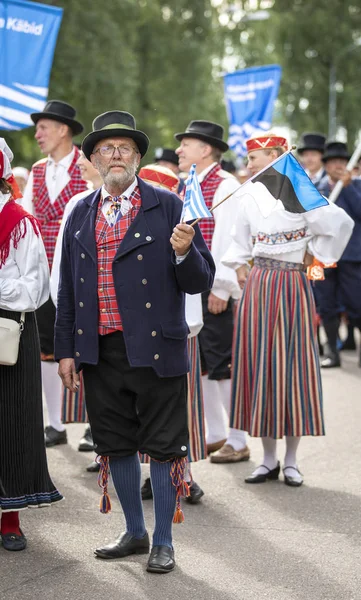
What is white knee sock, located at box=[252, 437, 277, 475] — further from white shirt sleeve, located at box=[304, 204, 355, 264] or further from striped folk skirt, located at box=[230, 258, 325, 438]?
white shirt sleeve, located at box=[304, 204, 355, 264]

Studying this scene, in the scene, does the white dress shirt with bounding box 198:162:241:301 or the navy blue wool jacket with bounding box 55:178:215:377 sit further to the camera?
the white dress shirt with bounding box 198:162:241:301

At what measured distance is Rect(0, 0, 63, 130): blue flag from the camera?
7.97 meters

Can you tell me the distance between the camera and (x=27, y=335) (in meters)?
5.22

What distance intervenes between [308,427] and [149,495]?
3.54 feet

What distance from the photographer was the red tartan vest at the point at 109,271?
4762mm

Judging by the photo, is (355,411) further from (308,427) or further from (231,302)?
(308,427)

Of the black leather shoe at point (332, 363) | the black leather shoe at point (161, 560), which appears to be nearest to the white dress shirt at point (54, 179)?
the black leather shoe at point (161, 560)

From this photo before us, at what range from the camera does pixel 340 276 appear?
11.4 m

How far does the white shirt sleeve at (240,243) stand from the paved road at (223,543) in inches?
53.6

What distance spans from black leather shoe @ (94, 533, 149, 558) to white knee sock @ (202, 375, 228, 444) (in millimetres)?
2332

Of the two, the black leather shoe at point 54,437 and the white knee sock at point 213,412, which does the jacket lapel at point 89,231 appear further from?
the black leather shoe at point 54,437

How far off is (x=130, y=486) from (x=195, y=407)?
4.38 feet

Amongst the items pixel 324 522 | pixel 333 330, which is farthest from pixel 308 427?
pixel 333 330

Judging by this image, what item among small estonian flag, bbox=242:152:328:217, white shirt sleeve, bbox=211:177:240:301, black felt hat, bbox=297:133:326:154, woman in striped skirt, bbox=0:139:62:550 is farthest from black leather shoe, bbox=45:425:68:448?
black felt hat, bbox=297:133:326:154
